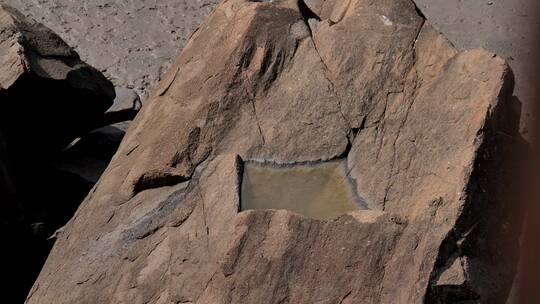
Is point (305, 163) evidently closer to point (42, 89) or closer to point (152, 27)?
point (42, 89)

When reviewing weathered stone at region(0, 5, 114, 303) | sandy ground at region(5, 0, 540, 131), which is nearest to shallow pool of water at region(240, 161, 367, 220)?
weathered stone at region(0, 5, 114, 303)

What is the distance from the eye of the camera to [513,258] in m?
3.23

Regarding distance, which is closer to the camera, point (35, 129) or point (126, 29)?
point (35, 129)

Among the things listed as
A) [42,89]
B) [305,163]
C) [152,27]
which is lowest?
[152,27]

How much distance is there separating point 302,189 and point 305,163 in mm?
154

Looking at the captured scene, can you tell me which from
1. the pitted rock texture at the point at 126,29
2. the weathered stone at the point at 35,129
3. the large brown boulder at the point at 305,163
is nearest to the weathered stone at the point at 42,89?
the weathered stone at the point at 35,129

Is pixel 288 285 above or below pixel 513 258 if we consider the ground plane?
above

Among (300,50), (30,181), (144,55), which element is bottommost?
(144,55)

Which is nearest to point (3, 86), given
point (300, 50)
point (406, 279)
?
point (300, 50)

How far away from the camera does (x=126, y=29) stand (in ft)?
21.9

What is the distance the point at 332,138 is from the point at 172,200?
2.21 feet

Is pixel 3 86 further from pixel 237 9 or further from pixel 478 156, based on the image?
pixel 478 156

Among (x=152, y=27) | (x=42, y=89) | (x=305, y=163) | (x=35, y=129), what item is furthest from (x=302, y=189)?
(x=152, y=27)

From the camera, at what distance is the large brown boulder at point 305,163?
2955mm
